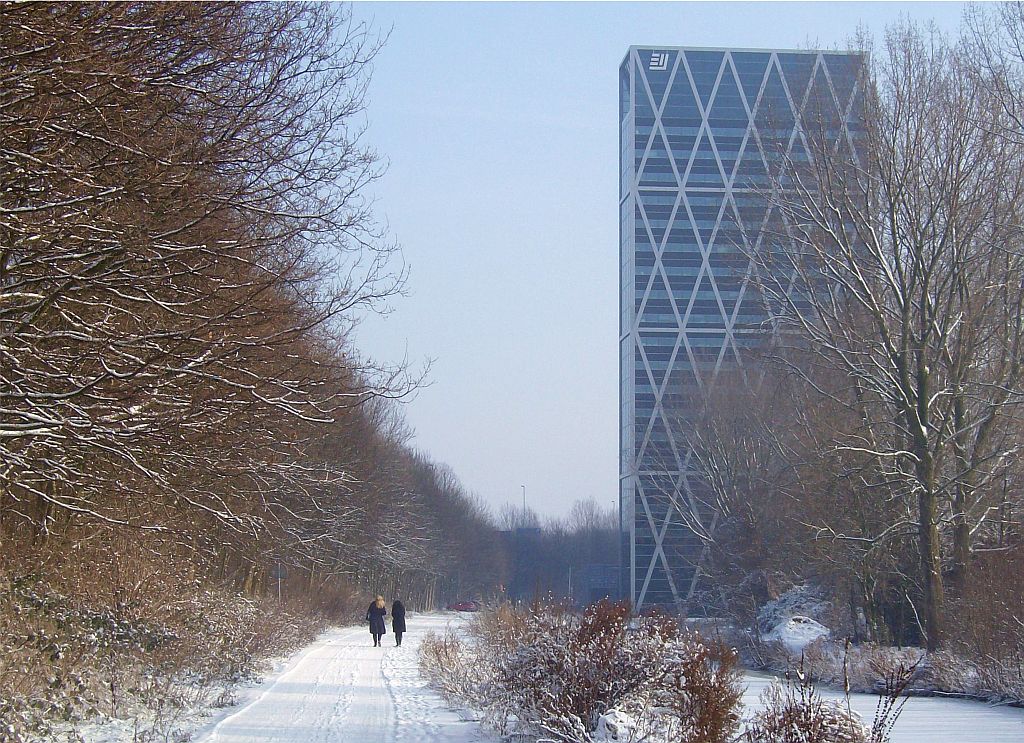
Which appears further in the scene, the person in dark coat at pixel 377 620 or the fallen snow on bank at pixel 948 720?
the person in dark coat at pixel 377 620

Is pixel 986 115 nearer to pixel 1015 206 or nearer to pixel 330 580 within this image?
pixel 1015 206

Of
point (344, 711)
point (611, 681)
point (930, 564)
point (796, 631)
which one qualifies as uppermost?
point (930, 564)

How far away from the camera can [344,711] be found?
576 inches

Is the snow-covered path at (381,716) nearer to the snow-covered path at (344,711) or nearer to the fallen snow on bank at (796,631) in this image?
the snow-covered path at (344,711)

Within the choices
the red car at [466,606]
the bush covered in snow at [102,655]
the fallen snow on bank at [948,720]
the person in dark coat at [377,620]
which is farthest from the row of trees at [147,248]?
the red car at [466,606]

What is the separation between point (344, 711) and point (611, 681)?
5385 millimetres

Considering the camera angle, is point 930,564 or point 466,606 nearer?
point 930,564

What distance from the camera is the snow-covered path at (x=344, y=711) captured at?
12.0 meters

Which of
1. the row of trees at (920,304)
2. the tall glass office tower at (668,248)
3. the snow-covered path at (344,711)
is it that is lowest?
the snow-covered path at (344,711)

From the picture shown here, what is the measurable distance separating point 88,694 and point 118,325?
406cm

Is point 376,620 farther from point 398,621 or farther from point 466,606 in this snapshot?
point 466,606

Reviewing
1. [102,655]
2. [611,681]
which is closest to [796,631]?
[611,681]

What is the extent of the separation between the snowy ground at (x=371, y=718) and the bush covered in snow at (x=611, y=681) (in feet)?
3.43

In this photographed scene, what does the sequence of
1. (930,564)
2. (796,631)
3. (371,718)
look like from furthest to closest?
(796,631), (930,564), (371,718)
